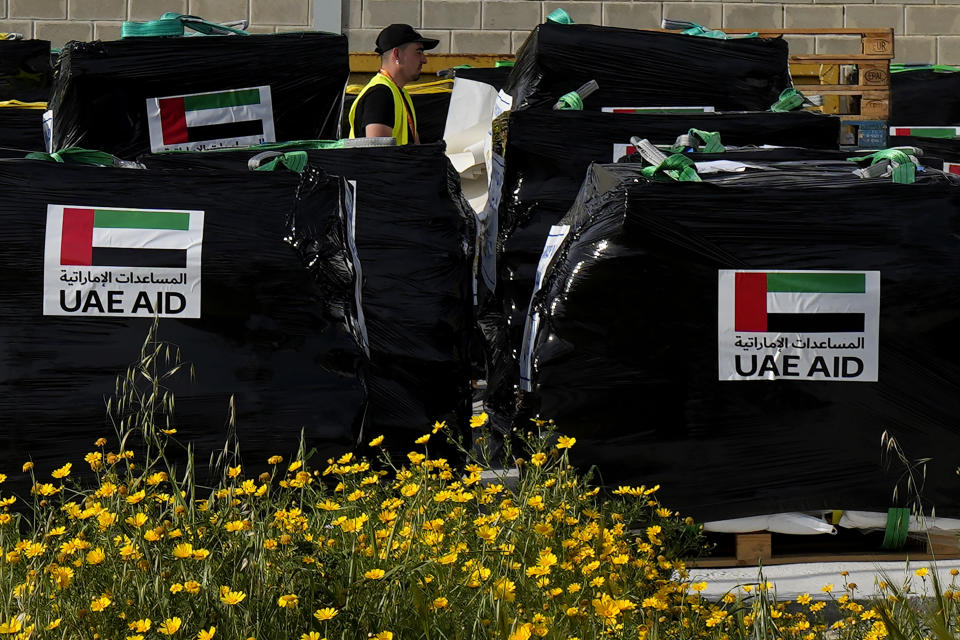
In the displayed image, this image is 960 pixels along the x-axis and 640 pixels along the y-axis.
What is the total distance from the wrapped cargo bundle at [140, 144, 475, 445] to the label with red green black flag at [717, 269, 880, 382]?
0.88m

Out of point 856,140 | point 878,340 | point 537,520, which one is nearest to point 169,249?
point 537,520

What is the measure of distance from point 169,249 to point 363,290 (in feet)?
2.35

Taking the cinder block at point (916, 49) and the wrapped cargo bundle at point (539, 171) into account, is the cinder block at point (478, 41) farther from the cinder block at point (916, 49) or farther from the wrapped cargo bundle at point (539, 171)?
the wrapped cargo bundle at point (539, 171)

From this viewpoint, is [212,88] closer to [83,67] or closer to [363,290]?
[83,67]

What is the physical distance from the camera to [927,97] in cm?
597

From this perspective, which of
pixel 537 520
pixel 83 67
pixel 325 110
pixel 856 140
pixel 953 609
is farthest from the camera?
pixel 856 140

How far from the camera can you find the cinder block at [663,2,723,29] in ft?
26.7

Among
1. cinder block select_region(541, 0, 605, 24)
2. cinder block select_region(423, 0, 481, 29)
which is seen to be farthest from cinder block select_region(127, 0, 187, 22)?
cinder block select_region(541, 0, 605, 24)

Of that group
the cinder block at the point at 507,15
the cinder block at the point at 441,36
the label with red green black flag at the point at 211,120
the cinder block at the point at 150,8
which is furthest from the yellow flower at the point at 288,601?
the cinder block at the point at 150,8

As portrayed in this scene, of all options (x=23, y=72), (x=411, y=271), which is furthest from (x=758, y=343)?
(x=23, y=72)

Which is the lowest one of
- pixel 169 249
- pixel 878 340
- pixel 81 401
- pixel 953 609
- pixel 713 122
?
pixel 953 609

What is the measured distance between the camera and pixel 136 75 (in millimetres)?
3789

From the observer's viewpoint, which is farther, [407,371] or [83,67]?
[83,67]

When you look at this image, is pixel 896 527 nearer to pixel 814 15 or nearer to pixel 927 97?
pixel 927 97
